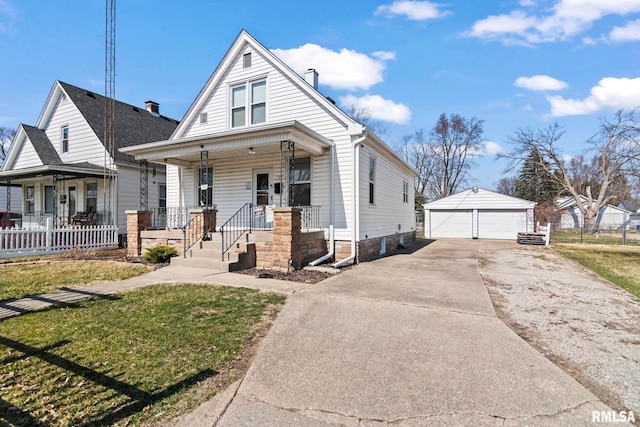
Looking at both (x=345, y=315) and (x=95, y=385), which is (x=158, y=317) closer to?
(x=95, y=385)

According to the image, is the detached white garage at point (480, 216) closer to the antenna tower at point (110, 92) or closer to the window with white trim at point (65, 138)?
the antenna tower at point (110, 92)

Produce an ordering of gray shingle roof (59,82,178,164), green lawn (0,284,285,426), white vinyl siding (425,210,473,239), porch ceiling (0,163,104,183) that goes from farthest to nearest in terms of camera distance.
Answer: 1. white vinyl siding (425,210,473,239)
2. gray shingle roof (59,82,178,164)
3. porch ceiling (0,163,104,183)
4. green lawn (0,284,285,426)

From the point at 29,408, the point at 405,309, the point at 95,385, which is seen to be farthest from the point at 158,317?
the point at 405,309

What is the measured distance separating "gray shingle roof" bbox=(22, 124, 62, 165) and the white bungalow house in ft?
27.4

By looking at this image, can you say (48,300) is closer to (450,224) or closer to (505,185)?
(450,224)

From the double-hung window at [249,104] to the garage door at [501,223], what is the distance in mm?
17507

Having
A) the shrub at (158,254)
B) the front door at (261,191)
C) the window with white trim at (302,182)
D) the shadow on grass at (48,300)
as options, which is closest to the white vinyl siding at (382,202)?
the window with white trim at (302,182)

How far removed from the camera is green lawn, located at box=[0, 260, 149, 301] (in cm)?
616

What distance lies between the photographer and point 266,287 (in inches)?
246

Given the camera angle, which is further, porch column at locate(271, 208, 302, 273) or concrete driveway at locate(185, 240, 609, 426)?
porch column at locate(271, 208, 302, 273)

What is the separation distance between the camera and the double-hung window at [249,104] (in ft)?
37.8

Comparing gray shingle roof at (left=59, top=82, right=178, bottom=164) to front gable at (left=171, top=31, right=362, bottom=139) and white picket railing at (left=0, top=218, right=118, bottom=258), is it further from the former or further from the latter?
front gable at (left=171, top=31, right=362, bottom=139)

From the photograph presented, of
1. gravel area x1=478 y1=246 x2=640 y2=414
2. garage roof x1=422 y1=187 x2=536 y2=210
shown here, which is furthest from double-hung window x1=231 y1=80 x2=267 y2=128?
garage roof x1=422 y1=187 x2=536 y2=210

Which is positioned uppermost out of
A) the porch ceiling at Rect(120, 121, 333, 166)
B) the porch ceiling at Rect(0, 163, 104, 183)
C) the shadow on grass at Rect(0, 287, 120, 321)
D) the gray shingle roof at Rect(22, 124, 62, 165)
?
the gray shingle roof at Rect(22, 124, 62, 165)
